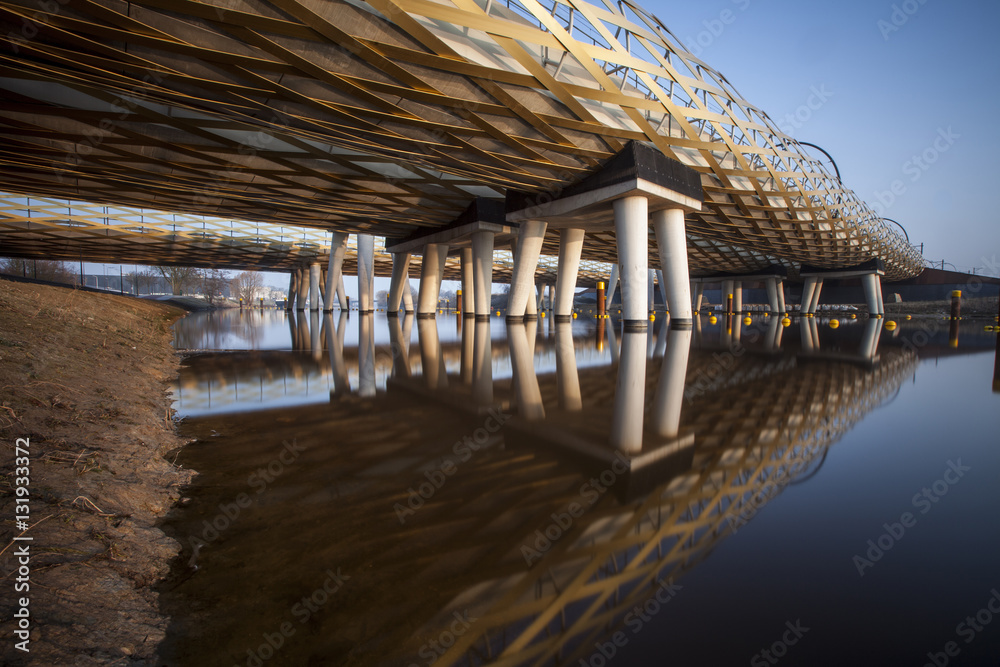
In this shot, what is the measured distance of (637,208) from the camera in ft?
59.5

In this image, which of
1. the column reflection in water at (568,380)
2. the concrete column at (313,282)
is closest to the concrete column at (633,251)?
the column reflection in water at (568,380)

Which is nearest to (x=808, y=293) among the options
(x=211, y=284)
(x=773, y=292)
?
(x=773, y=292)

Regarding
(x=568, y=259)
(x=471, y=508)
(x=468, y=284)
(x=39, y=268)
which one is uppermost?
(x=39, y=268)

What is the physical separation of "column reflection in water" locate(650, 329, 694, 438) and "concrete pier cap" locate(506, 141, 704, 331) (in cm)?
808

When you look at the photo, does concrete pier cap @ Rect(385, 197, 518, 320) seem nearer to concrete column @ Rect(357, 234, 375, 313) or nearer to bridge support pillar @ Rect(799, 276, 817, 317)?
concrete column @ Rect(357, 234, 375, 313)

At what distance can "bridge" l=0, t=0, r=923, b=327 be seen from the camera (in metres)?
9.30

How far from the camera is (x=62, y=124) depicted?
14781 millimetres

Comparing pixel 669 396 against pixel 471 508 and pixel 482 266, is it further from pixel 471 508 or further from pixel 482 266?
pixel 482 266

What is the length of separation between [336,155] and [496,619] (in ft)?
61.1

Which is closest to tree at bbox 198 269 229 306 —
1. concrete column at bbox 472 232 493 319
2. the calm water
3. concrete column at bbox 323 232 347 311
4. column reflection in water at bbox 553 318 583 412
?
concrete column at bbox 323 232 347 311

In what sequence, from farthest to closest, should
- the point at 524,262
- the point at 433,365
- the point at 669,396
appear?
the point at 524,262 → the point at 433,365 → the point at 669,396

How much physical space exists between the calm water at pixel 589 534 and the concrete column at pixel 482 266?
21.3 metres

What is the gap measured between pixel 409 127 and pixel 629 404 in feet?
38.9

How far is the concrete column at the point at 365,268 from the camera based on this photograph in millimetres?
38156
